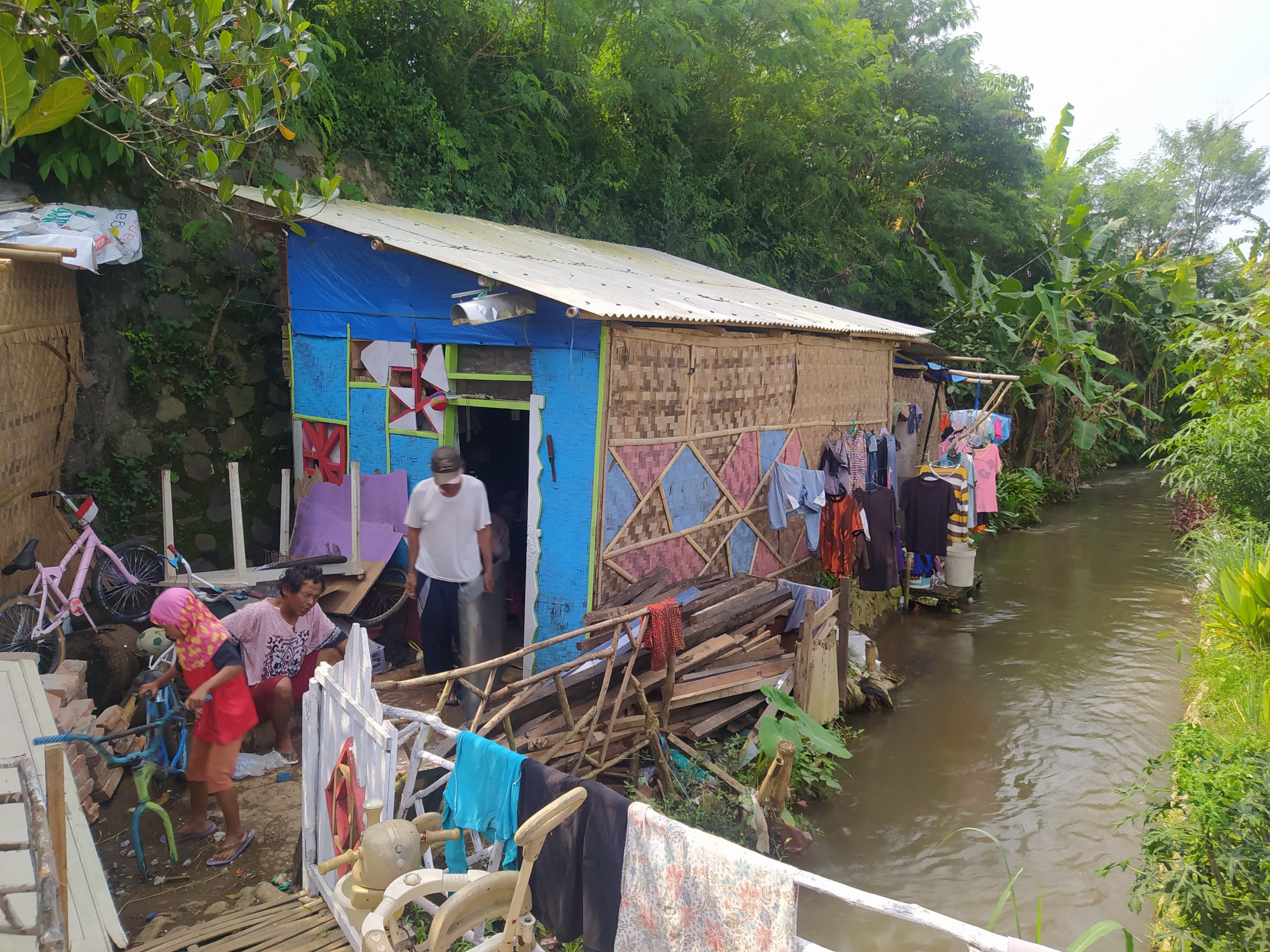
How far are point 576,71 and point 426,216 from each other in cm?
603

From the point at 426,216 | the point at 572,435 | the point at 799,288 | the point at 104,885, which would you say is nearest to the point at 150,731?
the point at 104,885

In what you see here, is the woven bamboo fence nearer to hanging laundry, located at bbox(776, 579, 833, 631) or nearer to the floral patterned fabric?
hanging laundry, located at bbox(776, 579, 833, 631)

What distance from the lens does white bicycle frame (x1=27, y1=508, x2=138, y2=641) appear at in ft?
20.5

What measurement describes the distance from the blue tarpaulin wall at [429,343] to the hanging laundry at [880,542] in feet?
13.6

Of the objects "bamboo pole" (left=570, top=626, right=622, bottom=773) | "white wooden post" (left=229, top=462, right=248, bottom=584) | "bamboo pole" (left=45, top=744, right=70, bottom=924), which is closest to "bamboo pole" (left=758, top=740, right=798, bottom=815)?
"bamboo pole" (left=570, top=626, right=622, bottom=773)

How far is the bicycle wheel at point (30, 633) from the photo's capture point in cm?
593

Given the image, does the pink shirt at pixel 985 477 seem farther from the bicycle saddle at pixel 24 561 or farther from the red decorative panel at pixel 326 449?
the bicycle saddle at pixel 24 561

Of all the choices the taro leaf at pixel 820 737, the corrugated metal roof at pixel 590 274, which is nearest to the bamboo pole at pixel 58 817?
the corrugated metal roof at pixel 590 274

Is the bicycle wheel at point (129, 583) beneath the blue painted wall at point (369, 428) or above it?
beneath

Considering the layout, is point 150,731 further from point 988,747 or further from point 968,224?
point 968,224

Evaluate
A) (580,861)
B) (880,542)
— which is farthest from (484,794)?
(880,542)

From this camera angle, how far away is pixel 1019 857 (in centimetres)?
609

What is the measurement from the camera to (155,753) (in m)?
5.04

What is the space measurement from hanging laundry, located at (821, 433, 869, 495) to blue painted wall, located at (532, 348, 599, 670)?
4.10 m
